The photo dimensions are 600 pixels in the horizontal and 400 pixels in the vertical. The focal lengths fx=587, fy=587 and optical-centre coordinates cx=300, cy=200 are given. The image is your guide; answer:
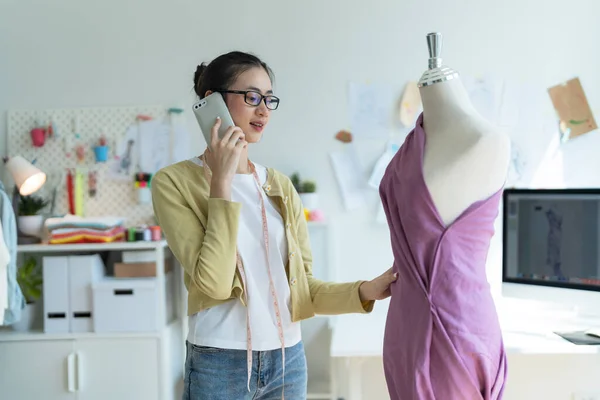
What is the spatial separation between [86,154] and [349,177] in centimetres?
128

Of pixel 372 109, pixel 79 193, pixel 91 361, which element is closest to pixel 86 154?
pixel 79 193

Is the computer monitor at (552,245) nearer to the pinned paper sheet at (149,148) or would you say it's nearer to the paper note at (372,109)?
the paper note at (372,109)

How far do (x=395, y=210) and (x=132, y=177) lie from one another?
2.10m

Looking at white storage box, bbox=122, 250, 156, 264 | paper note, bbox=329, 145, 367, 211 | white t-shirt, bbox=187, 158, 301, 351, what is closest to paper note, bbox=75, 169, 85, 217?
white storage box, bbox=122, 250, 156, 264

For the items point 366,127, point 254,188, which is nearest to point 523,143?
point 366,127

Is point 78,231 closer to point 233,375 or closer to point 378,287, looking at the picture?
point 233,375

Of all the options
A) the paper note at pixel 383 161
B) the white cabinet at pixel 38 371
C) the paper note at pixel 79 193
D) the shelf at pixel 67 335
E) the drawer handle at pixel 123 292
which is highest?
the paper note at pixel 383 161

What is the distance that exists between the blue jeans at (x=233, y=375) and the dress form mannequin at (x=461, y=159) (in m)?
0.56

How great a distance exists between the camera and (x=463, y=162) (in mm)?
932

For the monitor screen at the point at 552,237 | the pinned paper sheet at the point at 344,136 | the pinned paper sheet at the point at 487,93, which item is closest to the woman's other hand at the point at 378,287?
the monitor screen at the point at 552,237

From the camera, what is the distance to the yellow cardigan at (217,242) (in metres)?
1.19

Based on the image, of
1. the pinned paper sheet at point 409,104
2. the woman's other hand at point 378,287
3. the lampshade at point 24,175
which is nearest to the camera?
the woman's other hand at point 378,287

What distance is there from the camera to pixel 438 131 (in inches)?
38.3

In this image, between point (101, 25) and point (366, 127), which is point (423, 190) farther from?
point (101, 25)
